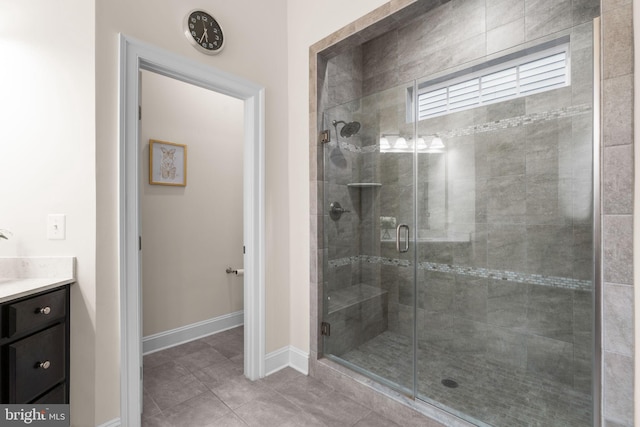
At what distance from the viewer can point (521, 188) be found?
211cm

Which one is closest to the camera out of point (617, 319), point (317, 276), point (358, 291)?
point (617, 319)

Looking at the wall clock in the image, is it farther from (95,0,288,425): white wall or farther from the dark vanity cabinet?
the dark vanity cabinet

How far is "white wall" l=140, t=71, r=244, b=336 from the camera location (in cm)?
262

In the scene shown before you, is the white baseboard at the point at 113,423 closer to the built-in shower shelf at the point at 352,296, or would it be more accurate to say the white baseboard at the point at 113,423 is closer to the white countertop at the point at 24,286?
the white countertop at the point at 24,286

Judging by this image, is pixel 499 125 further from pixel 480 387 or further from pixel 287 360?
pixel 287 360

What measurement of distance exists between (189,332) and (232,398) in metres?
1.09

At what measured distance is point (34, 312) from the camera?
134 centimetres

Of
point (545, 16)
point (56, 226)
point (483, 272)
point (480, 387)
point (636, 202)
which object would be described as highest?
point (545, 16)

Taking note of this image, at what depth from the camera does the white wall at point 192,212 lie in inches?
103

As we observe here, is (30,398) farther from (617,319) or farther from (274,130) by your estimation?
(617,319)

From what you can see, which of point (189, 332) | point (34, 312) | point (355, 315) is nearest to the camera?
point (34, 312)

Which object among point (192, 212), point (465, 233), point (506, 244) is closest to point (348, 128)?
point (465, 233)

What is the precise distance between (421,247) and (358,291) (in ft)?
2.11

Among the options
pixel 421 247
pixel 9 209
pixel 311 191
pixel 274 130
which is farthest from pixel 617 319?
pixel 9 209
